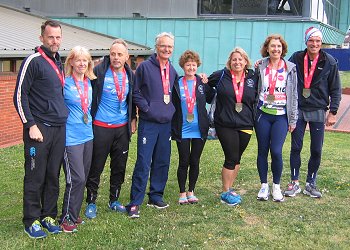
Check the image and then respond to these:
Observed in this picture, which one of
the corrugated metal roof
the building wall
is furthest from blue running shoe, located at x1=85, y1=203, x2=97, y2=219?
the building wall

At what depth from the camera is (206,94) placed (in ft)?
17.4

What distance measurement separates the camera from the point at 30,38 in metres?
11.5

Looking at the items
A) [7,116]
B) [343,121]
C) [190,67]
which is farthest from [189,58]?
[343,121]

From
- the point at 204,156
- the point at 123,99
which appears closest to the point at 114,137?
the point at 123,99

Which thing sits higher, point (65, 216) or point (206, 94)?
A: point (206, 94)

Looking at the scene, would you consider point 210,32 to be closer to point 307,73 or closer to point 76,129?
point 307,73

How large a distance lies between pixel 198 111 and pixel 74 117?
151 cm

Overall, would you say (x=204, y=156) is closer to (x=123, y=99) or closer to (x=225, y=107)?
(x=225, y=107)

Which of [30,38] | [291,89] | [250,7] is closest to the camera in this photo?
[291,89]

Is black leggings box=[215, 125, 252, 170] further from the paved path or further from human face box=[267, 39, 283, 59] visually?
the paved path

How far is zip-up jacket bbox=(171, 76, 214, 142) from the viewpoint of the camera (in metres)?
5.17

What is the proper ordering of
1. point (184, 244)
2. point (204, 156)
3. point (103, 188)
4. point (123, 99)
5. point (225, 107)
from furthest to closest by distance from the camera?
point (204, 156) → point (103, 188) → point (225, 107) → point (123, 99) → point (184, 244)

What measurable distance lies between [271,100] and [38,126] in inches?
101

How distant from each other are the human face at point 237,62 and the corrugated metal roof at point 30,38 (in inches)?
231
